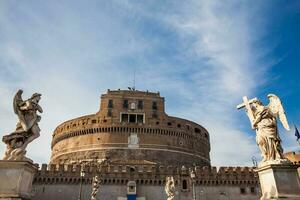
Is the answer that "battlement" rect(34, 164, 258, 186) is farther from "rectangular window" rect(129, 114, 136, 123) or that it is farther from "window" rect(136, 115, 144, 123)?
"rectangular window" rect(129, 114, 136, 123)

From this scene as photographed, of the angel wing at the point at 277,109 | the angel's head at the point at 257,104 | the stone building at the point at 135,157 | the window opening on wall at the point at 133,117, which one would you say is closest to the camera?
the angel wing at the point at 277,109

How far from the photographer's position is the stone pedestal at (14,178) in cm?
623

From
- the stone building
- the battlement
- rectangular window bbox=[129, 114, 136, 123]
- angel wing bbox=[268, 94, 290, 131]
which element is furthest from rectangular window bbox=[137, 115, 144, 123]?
angel wing bbox=[268, 94, 290, 131]

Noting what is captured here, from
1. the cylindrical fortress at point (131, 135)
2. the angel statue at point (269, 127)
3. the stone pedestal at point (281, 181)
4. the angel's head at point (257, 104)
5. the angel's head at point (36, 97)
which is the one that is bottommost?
the stone pedestal at point (281, 181)

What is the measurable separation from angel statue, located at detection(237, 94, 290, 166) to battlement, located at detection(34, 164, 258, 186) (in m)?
29.4

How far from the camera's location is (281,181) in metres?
6.61

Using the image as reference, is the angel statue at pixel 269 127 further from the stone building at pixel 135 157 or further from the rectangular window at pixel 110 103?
the rectangular window at pixel 110 103

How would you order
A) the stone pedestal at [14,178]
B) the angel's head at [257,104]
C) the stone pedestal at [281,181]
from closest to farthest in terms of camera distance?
the stone pedestal at [14,178] < the stone pedestal at [281,181] < the angel's head at [257,104]

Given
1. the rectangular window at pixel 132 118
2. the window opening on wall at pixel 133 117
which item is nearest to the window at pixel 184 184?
the window opening on wall at pixel 133 117

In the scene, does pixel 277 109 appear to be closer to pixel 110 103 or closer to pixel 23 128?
pixel 23 128

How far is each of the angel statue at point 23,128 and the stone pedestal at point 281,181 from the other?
19.7 ft

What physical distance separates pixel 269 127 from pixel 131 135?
1585 inches

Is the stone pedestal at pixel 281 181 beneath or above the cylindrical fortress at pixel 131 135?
beneath

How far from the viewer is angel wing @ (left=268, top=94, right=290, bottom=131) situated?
281 inches
